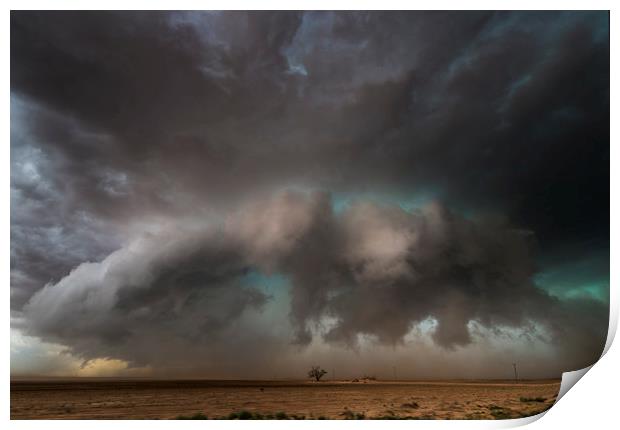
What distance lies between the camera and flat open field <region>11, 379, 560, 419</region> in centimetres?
836

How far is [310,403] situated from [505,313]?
444cm

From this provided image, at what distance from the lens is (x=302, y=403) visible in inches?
392

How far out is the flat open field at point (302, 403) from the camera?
836cm

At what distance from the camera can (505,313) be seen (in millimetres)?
9266
